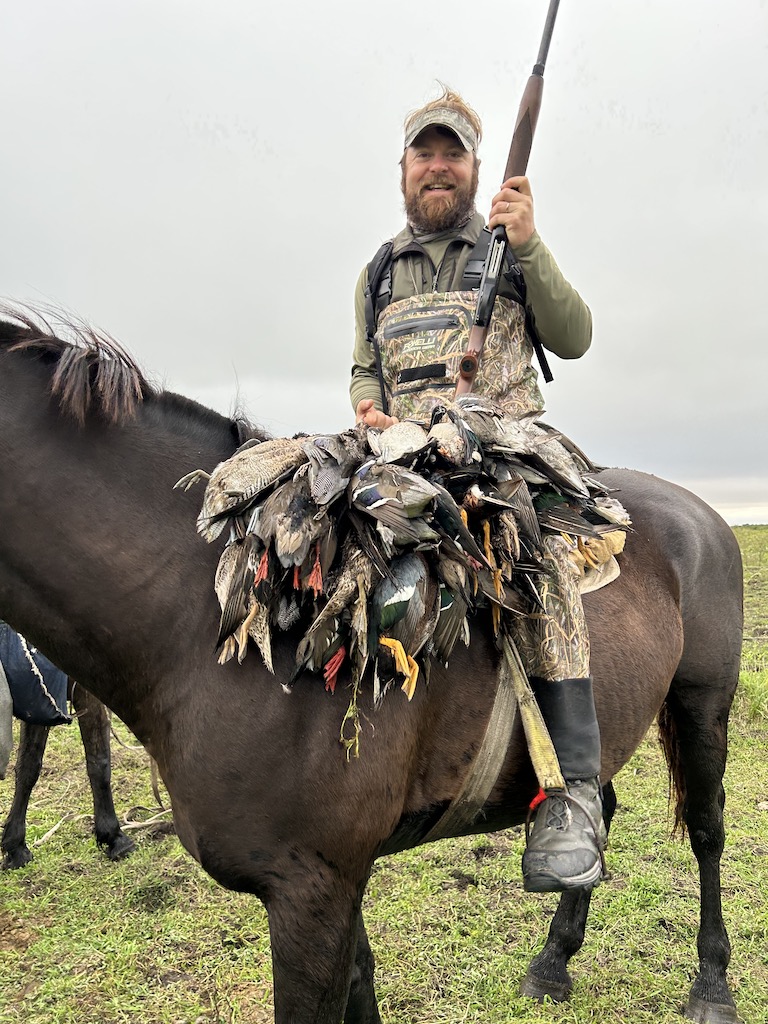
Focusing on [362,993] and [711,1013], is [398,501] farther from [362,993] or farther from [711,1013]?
[711,1013]

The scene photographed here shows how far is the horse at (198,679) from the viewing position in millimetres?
1791

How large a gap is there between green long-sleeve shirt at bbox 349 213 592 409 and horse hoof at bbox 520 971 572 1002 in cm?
286

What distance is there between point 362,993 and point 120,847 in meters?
2.58

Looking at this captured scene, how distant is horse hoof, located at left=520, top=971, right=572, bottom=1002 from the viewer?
3.20m

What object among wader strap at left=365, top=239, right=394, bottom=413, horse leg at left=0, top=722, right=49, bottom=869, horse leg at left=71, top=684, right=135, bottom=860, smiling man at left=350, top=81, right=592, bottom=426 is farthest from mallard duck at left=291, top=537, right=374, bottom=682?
horse leg at left=0, top=722, right=49, bottom=869

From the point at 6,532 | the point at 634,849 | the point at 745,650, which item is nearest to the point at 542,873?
the point at 6,532

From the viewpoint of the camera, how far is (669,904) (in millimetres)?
3830

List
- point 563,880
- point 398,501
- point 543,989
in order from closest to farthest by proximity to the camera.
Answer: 1. point 398,501
2. point 563,880
3. point 543,989

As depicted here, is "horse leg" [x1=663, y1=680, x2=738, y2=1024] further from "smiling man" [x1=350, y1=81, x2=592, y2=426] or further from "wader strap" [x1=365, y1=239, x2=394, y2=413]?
"wader strap" [x1=365, y1=239, x2=394, y2=413]

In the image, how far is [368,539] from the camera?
1746 millimetres

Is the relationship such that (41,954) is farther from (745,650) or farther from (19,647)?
(745,650)

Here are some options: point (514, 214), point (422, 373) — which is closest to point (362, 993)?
point (422, 373)

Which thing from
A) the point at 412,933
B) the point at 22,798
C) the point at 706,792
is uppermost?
the point at 706,792

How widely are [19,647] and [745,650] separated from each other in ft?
27.7
